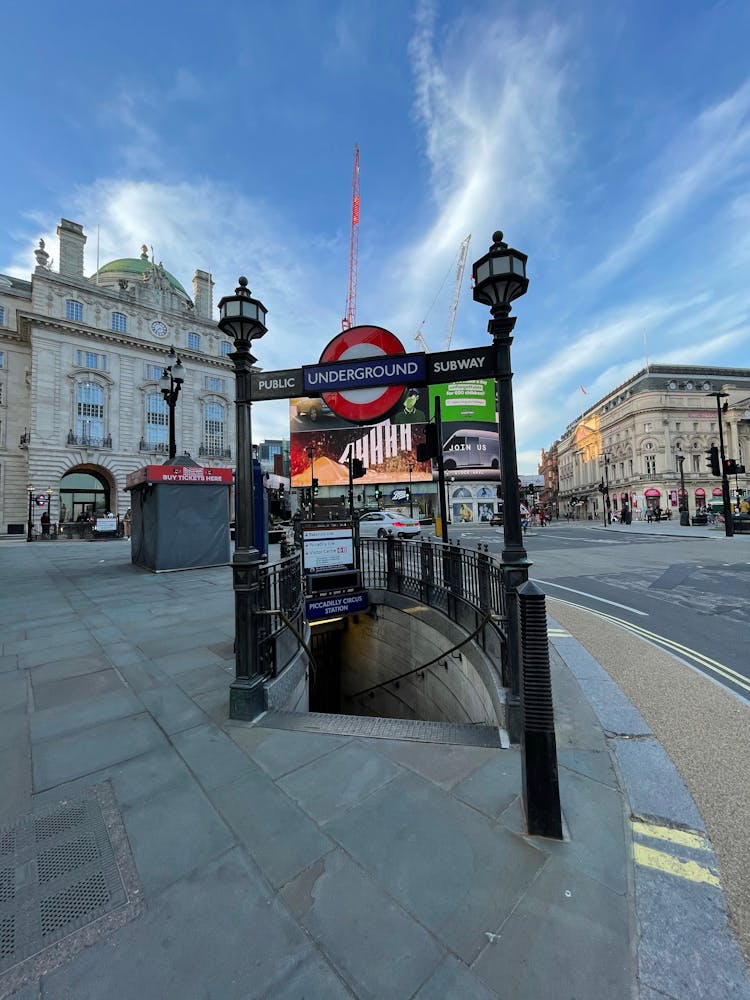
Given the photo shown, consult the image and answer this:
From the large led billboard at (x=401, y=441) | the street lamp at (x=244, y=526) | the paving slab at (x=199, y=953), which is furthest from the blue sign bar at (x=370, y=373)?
the large led billboard at (x=401, y=441)

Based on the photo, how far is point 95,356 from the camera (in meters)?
42.8

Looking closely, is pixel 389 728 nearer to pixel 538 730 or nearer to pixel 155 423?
pixel 538 730

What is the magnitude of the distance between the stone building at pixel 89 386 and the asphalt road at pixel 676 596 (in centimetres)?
4293

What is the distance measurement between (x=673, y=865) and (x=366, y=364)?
3879 mm

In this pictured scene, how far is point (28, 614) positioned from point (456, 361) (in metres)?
8.65

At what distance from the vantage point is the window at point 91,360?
137 feet

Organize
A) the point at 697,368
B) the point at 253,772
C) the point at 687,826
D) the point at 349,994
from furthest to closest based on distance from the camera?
the point at 697,368, the point at 253,772, the point at 687,826, the point at 349,994

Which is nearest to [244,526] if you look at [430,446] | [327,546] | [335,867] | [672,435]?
[335,867]

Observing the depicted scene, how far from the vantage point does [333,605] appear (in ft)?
23.1

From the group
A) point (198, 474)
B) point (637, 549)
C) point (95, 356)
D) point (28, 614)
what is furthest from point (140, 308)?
point (637, 549)

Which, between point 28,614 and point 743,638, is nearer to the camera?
point 743,638

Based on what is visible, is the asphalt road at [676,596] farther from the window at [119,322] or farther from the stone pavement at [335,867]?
the window at [119,322]

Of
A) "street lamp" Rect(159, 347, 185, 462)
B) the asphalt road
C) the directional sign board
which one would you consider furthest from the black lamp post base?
"street lamp" Rect(159, 347, 185, 462)

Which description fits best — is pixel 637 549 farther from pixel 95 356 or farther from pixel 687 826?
pixel 95 356
